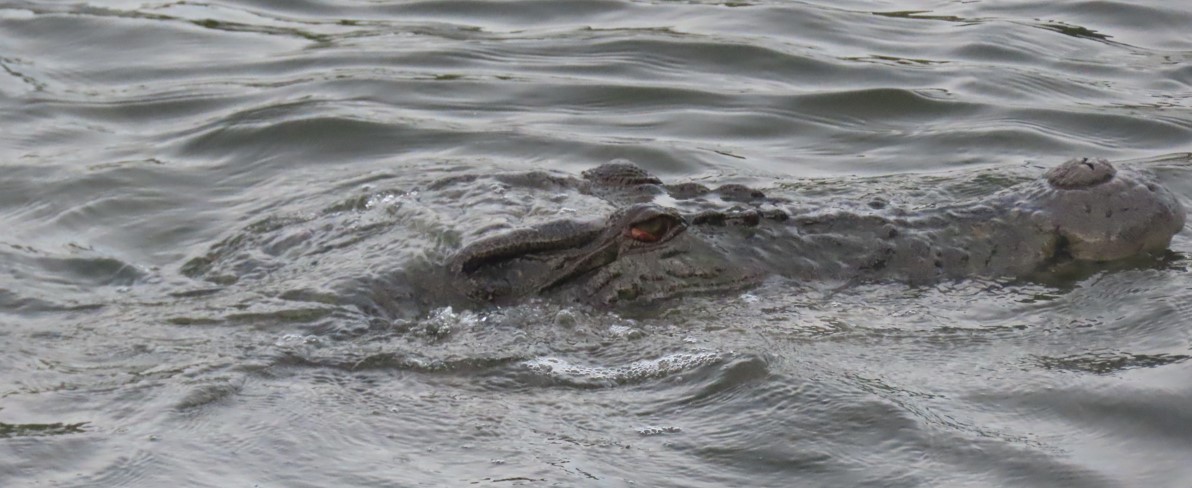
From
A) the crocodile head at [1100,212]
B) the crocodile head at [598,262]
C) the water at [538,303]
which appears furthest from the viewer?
the crocodile head at [1100,212]

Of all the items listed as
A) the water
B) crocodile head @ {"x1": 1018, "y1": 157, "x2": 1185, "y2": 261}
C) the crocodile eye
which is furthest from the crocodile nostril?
the crocodile eye

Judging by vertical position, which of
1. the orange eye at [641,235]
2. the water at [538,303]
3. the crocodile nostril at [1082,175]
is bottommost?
the water at [538,303]

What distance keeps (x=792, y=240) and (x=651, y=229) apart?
609mm

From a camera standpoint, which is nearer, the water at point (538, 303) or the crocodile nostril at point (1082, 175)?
Result: the water at point (538, 303)

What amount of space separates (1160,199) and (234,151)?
5.00 metres

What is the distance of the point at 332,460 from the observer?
4688mm

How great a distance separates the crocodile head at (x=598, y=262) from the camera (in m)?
5.68

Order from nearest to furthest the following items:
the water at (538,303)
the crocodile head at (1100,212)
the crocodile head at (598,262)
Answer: the water at (538,303) < the crocodile head at (598,262) < the crocodile head at (1100,212)

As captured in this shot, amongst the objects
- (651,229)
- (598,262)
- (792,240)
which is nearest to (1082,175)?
(792,240)

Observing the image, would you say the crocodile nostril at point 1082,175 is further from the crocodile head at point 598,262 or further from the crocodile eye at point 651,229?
the crocodile eye at point 651,229

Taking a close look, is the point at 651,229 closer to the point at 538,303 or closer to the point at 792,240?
the point at 538,303

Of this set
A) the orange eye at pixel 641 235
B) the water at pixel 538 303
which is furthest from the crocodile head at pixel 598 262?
the water at pixel 538 303

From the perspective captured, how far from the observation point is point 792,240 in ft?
19.6

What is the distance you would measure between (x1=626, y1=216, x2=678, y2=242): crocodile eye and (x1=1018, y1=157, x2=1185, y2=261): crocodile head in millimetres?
1500
